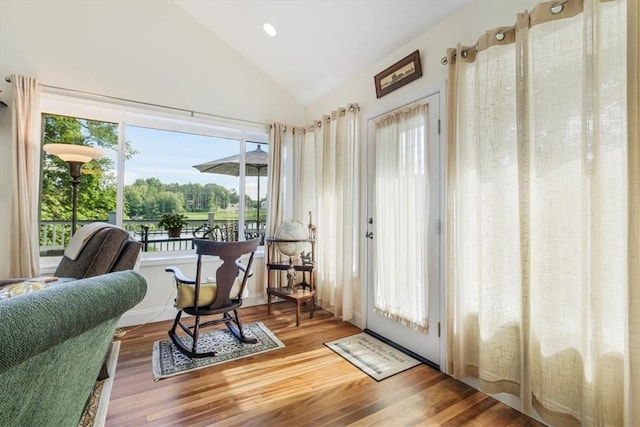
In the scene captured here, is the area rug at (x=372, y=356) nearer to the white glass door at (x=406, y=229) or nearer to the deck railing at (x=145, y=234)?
the white glass door at (x=406, y=229)

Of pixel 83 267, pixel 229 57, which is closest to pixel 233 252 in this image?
pixel 83 267

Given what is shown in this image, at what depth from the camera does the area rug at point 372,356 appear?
225 centimetres

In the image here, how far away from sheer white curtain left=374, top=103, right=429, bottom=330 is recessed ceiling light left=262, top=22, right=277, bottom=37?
57.9 inches

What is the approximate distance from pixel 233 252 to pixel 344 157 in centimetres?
156

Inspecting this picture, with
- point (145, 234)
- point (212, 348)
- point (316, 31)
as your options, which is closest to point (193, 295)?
point (212, 348)

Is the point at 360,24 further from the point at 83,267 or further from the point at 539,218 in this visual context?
the point at 83,267

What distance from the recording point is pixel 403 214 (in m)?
2.62

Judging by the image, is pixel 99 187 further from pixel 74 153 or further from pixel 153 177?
pixel 74 153

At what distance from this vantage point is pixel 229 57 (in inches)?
145

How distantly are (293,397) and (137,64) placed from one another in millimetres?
3469

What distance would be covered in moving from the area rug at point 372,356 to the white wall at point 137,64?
5.09ft

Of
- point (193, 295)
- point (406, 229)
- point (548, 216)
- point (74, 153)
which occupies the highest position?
point (74, 153)

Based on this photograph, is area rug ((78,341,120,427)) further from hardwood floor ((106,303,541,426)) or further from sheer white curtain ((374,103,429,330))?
sheer white curtain ((374,103,429,330))

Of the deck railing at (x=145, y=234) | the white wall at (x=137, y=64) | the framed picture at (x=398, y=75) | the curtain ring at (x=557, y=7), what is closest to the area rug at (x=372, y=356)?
the white wall at (x=137, y=64)
